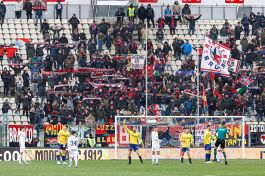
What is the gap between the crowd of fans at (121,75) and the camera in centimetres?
7319

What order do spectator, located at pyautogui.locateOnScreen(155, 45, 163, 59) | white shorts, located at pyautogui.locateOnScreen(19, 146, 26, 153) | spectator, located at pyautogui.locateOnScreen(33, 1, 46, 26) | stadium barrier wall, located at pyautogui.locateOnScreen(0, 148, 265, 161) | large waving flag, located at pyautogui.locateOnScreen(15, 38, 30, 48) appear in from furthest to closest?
spectator, located at pyautogui.locateOnScreen(33, 1, 46, 26) < spectator, located at pyautogui.locateOnScreen(155, 45, 163, 59) < large waving flag, located at pyautogui.locateOnScreen(15, 38, 30, 48) < stadium barrier wall, located at pyautogui.locateOnScreen(0, 148, 265, 161) < white shorts, located at pyautogui.locateOnScreen(19, 146, 26, 153)

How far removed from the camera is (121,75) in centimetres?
7769

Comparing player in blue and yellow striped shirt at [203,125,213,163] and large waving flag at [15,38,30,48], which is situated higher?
large waving flag at [15,38,30,48]

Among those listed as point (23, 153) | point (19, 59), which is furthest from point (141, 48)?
point (23, 153)

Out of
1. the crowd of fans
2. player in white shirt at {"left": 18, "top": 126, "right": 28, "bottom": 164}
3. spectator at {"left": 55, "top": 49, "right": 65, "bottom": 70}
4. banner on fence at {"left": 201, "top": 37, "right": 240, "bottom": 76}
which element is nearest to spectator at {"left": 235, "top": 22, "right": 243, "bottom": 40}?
the crowd of fans

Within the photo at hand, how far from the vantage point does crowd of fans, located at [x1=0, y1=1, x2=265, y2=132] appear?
7319cm

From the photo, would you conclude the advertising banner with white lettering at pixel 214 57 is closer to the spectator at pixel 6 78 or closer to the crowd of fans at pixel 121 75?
the crowd of fans at pixel 121 75

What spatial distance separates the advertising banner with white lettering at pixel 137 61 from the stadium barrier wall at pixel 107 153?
8537 millimetres

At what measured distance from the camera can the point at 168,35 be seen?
280 ft

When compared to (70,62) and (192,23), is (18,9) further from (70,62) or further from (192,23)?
(192,23)

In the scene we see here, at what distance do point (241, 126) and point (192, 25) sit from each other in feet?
53.9

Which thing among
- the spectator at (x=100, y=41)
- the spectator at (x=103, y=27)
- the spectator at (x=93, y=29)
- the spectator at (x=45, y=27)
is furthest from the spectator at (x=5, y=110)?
the spectator at (x=103, y=27)

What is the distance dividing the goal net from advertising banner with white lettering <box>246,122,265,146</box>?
62 centimetres

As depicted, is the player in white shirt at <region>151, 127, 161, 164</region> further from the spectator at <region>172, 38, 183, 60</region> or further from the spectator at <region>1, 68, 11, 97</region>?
the spectator at <region>172, 38, 183, 60</region>
